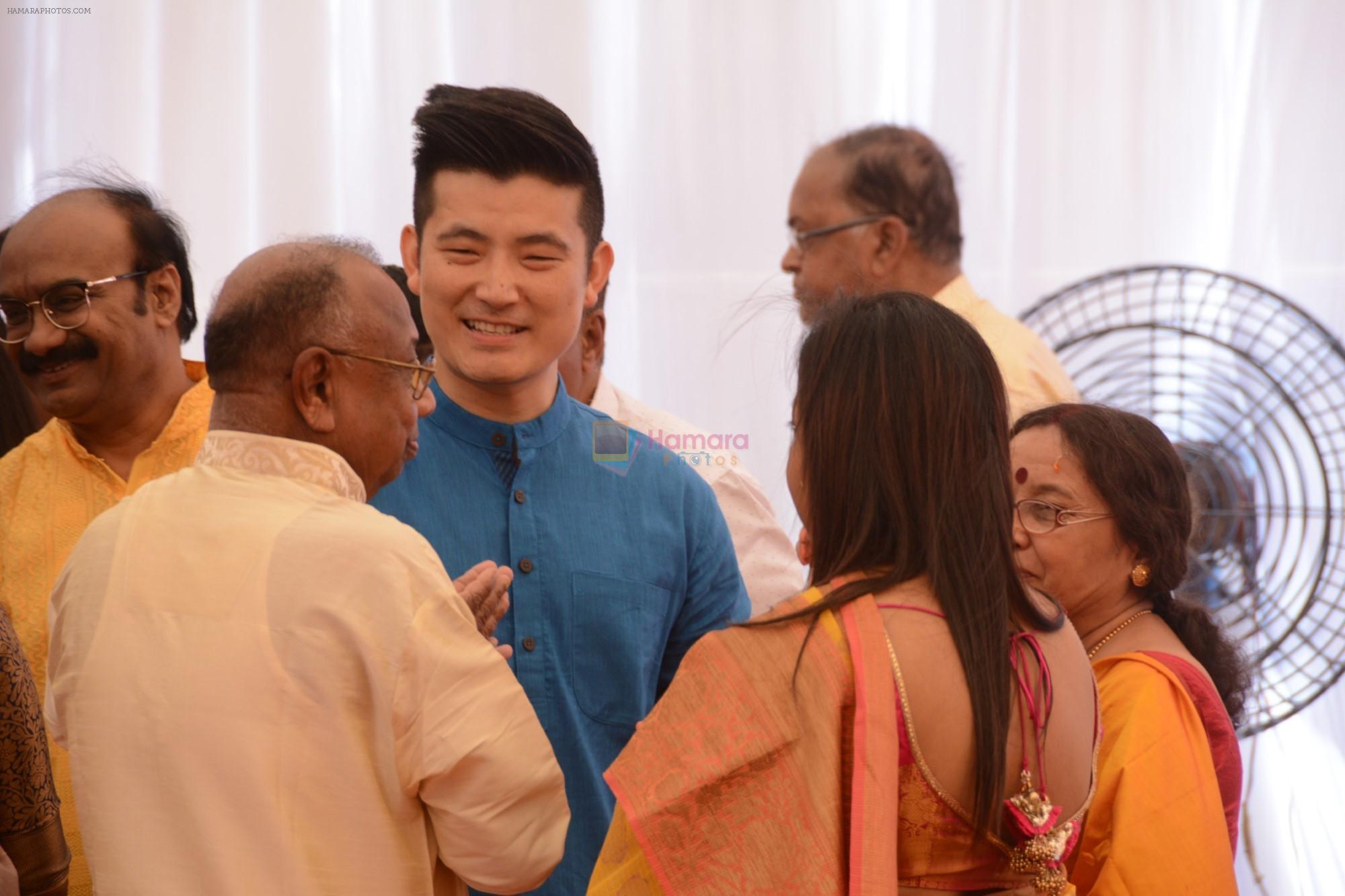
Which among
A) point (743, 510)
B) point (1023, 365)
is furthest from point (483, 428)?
point (1023, 365)

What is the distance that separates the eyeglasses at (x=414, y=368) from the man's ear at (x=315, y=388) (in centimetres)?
2

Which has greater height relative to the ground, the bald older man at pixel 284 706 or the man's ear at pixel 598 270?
the man's ear at pixel 598 270

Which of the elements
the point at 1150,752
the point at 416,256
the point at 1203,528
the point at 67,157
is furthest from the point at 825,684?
the point at 67,157

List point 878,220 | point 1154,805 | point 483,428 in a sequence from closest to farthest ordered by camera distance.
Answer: point 1154,805 → point 483,428 → point 878,220

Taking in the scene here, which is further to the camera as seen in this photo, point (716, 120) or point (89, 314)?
point (716, 120)

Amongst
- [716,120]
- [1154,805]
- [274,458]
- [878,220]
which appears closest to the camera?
[274,458]

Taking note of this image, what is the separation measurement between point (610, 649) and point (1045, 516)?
669 millimetres

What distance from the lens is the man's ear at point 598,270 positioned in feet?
6.23

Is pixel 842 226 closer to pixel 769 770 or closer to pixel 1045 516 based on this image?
pixel 1045 516

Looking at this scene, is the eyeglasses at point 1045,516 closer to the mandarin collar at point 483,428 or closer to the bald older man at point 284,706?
the mandarin collar at point 483,428

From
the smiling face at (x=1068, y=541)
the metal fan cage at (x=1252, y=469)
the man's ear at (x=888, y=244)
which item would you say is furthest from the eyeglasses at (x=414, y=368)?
the metal fan cage at (x=1252, y=469)

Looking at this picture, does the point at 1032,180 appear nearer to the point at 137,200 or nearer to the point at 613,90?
the point at 613,90

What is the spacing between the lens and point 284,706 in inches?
52.5

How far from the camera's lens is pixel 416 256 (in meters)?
1.88
